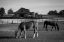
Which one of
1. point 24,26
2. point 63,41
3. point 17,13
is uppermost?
point 17,13

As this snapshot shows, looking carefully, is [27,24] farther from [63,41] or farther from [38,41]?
[63,41]

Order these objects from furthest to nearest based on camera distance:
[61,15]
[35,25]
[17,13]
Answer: [17,13] → [61,15] → [35,25]

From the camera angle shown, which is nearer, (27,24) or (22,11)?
(27,24)

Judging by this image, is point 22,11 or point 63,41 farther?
point 22,11

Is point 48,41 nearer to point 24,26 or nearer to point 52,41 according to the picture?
point 52,41

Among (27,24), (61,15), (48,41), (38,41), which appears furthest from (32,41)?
(61,15)

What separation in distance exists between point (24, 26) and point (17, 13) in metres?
37.2

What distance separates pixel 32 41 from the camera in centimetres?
613

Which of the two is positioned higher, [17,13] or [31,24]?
[17,13]

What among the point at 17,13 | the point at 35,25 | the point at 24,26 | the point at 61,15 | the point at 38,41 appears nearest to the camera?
the point at 38,41

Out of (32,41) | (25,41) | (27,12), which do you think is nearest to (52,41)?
(32,41)

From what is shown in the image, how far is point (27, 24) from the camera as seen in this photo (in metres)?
7.25

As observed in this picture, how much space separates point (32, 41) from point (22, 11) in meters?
39.3

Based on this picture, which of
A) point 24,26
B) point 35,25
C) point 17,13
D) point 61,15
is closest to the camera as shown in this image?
point 24,26
